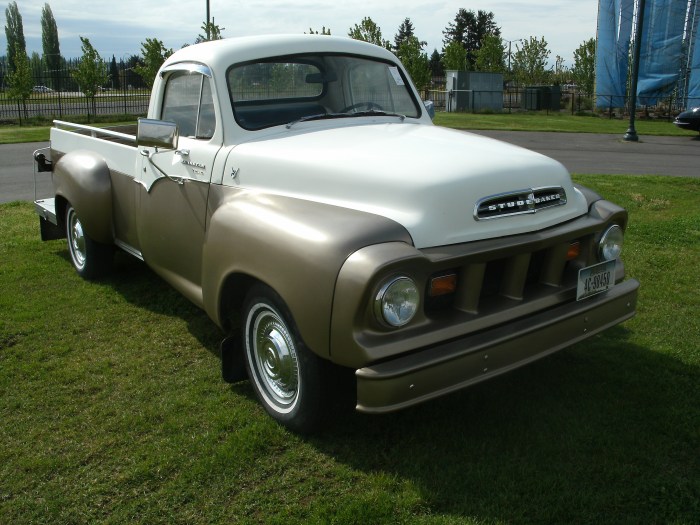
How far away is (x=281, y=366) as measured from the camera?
3473mm

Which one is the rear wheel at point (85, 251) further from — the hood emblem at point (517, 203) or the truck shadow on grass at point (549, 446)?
the hood emblem at point (517, 203)

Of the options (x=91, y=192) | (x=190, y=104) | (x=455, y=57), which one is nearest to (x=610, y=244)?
(x=190, y=104)

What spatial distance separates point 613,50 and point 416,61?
8107mm

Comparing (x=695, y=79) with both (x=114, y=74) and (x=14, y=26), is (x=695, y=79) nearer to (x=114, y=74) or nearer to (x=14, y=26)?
(x=114, y=74)

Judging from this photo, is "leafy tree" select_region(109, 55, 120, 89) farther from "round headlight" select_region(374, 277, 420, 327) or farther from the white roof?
"round headlight" select_region(374, 277, 420, 327)

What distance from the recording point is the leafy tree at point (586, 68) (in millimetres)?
34594

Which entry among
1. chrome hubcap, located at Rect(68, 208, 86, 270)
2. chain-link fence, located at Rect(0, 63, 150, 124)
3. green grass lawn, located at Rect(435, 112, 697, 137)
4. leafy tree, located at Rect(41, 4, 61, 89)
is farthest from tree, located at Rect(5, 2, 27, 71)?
chrome hubcap, located at Rect(68, 208, 86, 270)

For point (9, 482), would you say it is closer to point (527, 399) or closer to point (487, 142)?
point (527, 399)

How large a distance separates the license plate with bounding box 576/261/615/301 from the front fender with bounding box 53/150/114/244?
3.58 meters

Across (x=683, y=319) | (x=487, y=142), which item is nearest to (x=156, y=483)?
(x=487, y=142)

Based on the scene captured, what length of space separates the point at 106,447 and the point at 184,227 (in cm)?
142

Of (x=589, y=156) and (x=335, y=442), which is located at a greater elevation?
(x=589, y=156)

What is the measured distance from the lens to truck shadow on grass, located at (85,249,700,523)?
2.93 metres

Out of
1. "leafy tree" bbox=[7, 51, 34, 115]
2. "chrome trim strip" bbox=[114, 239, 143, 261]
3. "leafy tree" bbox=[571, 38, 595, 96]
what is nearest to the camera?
"chrome trim strip" bbox=[114, 239, 143, 261]
